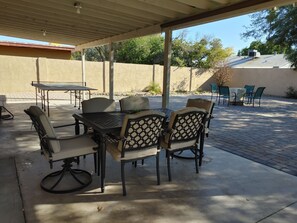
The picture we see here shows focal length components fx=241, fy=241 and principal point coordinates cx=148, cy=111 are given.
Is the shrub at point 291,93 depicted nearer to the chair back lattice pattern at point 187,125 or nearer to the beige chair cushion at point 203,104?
the beige chair cushion at point 203,104

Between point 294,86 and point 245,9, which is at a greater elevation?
point 245,9

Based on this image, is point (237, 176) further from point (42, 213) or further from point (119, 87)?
point (119, 87)

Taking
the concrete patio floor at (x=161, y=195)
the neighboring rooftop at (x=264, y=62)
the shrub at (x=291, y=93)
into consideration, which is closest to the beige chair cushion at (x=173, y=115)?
the concrete patio floor at (x=161, y=195)

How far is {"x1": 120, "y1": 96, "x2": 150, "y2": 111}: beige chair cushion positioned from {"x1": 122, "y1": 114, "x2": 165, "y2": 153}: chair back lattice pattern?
128 cm

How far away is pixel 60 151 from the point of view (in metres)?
2.55

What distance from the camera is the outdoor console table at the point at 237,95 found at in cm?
966

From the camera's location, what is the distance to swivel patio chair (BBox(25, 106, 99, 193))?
241cm

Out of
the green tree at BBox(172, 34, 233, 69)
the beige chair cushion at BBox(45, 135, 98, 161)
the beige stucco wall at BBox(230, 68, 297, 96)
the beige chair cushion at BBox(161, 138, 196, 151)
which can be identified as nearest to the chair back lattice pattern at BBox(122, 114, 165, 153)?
the beige chair cushion at BBox(161, 138, 196, 151)

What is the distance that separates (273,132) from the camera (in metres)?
5.57

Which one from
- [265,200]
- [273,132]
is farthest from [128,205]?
[273,132]

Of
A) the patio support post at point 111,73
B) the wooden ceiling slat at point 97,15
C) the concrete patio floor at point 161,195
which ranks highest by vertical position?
the wooden ceiling slat at point 97,15

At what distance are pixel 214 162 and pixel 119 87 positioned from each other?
10.8 m

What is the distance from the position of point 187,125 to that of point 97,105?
4.62 feet

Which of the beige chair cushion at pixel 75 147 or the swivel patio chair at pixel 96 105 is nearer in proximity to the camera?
the beige chair cushion at pixel 75 147
